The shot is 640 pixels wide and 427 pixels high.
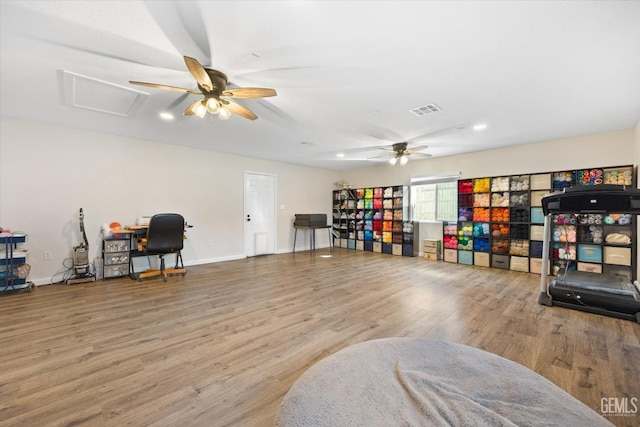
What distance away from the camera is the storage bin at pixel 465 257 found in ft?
19.6

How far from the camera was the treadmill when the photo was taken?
286cm

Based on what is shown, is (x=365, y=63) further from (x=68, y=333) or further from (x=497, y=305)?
(x=68, y=333)

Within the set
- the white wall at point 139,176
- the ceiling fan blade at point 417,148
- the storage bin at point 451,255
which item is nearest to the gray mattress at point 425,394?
the ceiling fan blade at point 417,148

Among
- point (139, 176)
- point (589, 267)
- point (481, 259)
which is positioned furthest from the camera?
point (481, 259)

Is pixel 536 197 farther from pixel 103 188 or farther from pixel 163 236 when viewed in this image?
pixel 103 188

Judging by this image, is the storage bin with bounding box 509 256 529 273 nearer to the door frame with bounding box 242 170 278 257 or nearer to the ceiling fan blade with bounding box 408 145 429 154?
the ceiling fan blade with bounding box 408 145 429 154

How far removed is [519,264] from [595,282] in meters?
2.07

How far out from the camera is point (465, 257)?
605 centimetres

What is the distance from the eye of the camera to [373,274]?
4.95 meters

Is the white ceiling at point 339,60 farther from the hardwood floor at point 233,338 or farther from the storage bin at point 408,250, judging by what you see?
the storage bin at point 408,250

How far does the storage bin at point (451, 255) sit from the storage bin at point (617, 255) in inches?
96.2

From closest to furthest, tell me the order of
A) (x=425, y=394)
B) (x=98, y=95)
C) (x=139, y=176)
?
1. (x=425, y=394)
2. (x=98, y=95)
3. (x=139, y=176)

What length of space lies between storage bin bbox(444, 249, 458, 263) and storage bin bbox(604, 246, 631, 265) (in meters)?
Answer: 2.44

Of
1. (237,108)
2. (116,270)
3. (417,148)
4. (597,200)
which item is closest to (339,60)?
(237,108)
